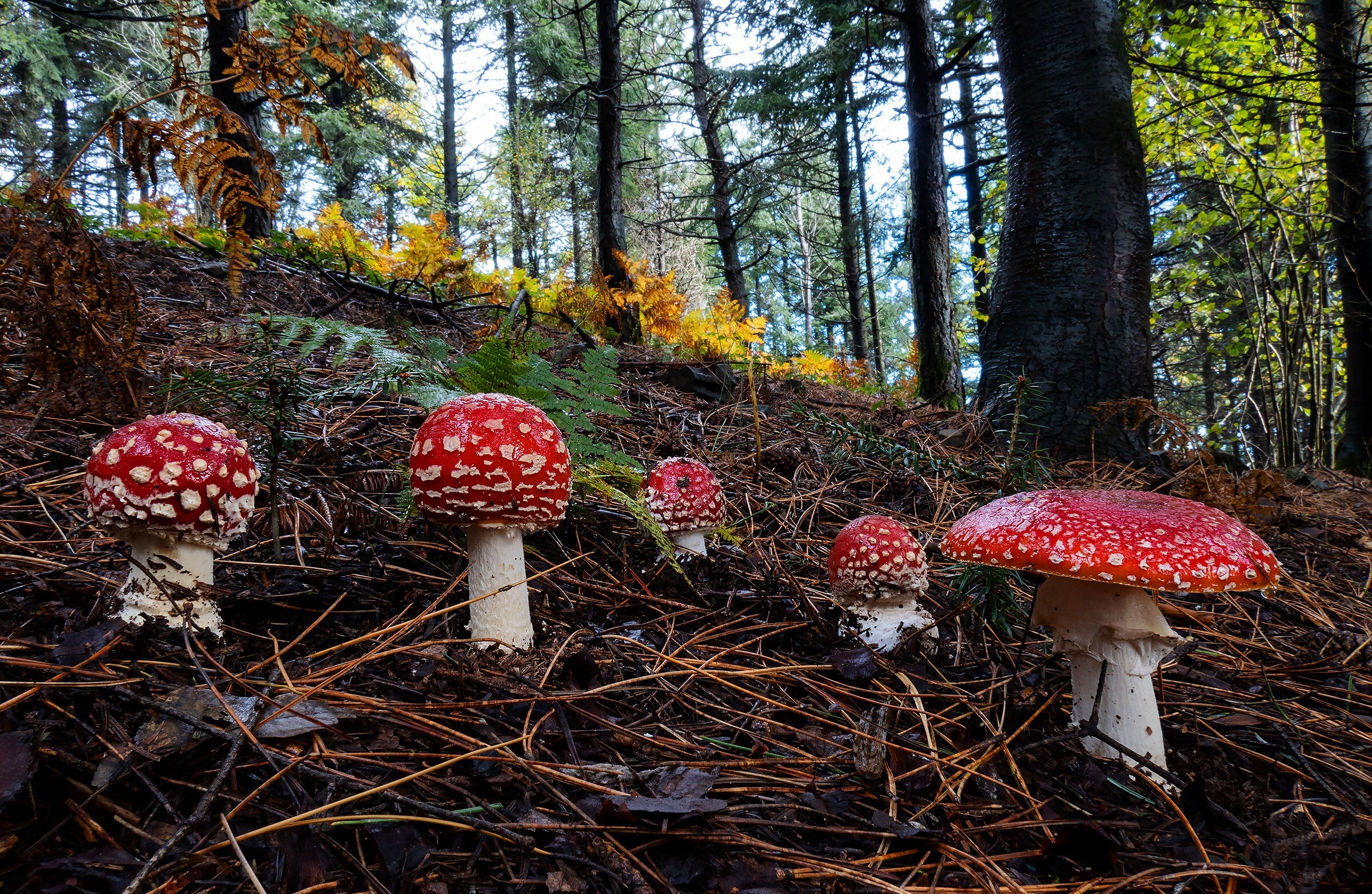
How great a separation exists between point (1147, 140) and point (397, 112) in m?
20.3

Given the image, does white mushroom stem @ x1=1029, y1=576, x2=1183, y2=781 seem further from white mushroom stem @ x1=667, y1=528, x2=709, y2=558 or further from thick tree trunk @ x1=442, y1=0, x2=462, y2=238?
thick tree trunk @ x1=442, y1=0, x2=462, y2=238

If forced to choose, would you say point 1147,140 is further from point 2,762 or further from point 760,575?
point 2,762

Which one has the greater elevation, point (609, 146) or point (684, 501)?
point (609, 146)

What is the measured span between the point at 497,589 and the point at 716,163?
11744mm

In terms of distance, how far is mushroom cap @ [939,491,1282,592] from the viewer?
1389 mm

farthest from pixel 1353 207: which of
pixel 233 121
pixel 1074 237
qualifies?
pixel 233 121

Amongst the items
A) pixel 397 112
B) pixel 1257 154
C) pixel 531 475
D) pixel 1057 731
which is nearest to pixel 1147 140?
pixel 1257 154

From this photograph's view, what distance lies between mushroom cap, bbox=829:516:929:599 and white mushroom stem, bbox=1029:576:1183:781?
53 cm

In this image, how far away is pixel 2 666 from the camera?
4.53 ft

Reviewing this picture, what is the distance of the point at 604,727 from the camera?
159cm

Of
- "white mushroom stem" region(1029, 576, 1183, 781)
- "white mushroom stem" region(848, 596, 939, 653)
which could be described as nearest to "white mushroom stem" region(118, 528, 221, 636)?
"white mushroom stem" region(848, 596, 939, 653)

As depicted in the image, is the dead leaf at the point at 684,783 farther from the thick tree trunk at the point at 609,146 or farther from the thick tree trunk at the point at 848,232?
the thick tree trunk at the point at 848,232

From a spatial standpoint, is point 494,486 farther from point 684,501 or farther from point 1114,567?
point 1114,567

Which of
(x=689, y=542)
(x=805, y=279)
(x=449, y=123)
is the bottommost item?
(x=689, y=542)
